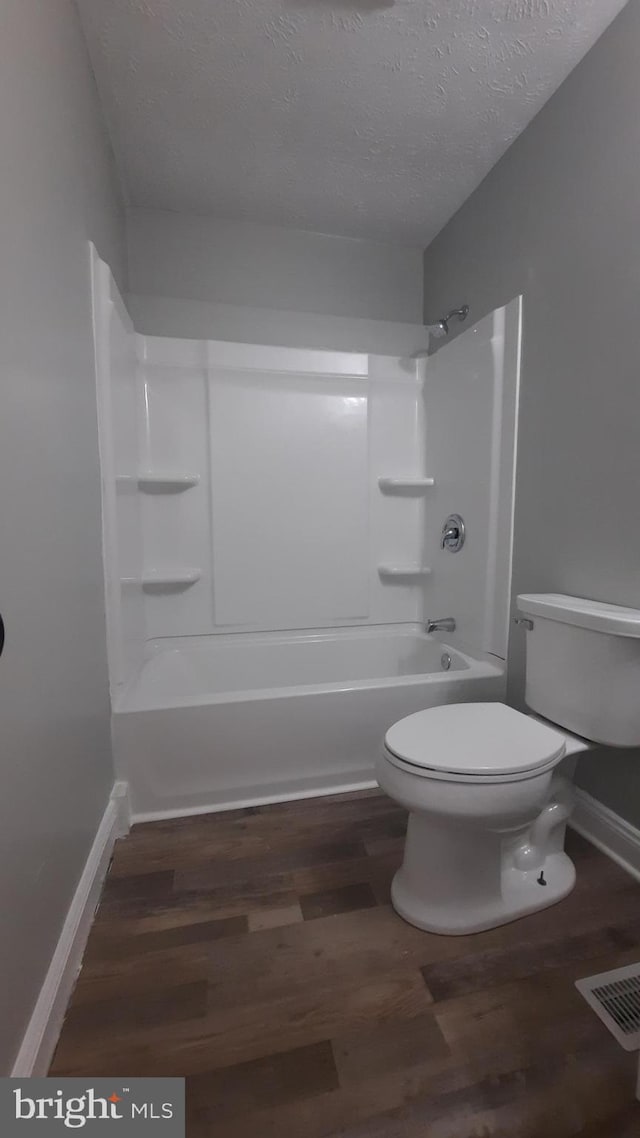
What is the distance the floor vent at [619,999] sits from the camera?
887 mm

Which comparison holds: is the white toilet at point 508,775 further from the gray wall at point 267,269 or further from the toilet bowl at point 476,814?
the gray wall at point 267,269

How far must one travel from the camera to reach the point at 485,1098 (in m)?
0.80

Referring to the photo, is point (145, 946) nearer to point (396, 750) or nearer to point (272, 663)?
point (396, 750)

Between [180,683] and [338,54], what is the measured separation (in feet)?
7.16

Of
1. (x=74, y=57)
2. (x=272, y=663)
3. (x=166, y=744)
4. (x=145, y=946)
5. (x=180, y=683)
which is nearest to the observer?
(x=145, y=946)

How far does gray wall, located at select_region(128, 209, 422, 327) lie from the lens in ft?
6.70

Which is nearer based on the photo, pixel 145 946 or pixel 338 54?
pixel 145 946

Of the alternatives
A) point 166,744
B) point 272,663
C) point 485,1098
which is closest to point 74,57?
point 166,744

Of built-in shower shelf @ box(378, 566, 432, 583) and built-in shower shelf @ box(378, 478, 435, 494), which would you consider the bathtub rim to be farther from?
built-in shower shelf @ box(378, 478, 435, 494)

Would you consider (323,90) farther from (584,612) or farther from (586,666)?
(586,666)

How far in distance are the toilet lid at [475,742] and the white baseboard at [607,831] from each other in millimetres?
449

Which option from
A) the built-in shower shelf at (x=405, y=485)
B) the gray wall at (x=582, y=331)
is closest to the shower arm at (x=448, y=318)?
the gray wall at (x=582, y=331)
